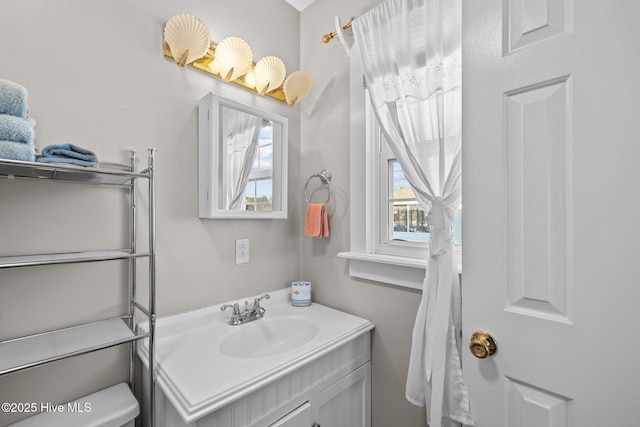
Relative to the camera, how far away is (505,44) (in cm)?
77

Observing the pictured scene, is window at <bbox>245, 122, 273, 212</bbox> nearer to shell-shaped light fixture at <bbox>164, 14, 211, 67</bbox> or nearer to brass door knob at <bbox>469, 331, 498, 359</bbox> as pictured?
shell-shaped light fixture at <bbox>164, 14, 211, 67</bbox>

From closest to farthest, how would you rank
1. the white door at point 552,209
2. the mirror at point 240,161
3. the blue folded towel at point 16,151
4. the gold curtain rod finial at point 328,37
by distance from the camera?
the white door at point 552,209 → the blue folded towel at point 16,151 → the mirror at point 240,161 → the gold curtain rod finial at point 328,37

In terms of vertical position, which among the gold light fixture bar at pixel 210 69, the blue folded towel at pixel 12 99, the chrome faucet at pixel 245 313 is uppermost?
the gold light fixture bar at pixel 210 69

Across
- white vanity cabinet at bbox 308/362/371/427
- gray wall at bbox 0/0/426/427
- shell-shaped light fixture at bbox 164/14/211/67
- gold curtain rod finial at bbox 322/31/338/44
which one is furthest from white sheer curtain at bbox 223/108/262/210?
white vanity cabinet at bbox 308/362/371/427

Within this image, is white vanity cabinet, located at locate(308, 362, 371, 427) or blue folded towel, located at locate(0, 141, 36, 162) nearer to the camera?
blue folded towel, located at locate(0, 141, 36, 162)

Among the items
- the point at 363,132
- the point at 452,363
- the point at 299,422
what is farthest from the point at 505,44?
the point at 299,422

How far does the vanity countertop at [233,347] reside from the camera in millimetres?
836

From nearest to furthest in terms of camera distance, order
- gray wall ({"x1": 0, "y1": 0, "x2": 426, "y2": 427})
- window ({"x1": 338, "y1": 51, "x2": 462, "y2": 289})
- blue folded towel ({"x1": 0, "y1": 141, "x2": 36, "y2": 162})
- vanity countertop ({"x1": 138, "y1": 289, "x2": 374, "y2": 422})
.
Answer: blue folded towel ({"x1": 0, "y1": 141, "x2": 36, "y2": 162}), vanity countertop ({"x1": 138, "y1": 289, "x2": 374, "y2": 422}), gray wall ({"x1": 0, "y1": 0, "x2": 426, "y2": 427}), window ({"x1": 338, "y1": 51, "x2": 462, "y2": 289})

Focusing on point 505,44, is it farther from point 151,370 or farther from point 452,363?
point 151,370

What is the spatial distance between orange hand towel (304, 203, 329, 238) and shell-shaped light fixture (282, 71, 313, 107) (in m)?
0.64

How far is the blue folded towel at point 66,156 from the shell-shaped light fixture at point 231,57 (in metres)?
0.75

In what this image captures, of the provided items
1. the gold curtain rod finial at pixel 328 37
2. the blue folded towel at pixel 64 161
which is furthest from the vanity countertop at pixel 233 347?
the gold curtain rod finial at pixel 328 37

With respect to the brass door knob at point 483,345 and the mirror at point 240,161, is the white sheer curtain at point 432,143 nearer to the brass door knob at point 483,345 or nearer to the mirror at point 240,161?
the brass door knob at point 483,345

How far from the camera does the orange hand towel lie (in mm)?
1560
